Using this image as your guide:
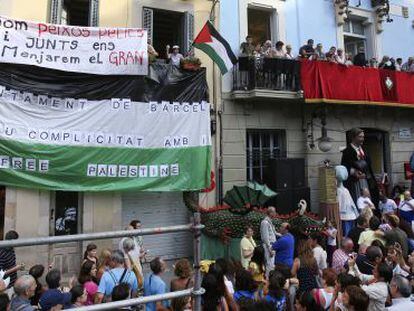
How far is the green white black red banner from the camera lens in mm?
8594

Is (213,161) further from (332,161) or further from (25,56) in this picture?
(25,56)

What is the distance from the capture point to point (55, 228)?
9.73 metres

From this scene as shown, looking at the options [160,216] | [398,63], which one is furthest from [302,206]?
[398,63]

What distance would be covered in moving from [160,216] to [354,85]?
721cm

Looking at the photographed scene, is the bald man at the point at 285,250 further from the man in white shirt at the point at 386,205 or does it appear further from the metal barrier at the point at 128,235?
the man in white shirt at the point at 386,205

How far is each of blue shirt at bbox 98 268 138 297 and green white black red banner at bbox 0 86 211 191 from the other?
4.11 meters

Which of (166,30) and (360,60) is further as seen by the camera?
(360,60)

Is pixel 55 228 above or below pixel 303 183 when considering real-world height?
below

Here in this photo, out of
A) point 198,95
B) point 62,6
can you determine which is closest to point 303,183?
point 198,95

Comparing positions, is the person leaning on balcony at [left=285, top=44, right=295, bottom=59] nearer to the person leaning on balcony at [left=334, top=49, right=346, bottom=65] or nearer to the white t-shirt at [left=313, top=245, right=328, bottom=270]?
the person leaning on balcony at [left=334, top=49, right=346, bottom=65]

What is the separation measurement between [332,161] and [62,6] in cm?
911

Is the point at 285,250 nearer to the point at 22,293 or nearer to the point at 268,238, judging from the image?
the point at 268,238

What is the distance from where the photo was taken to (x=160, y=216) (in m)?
10.9

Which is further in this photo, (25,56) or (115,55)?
(115,55)
